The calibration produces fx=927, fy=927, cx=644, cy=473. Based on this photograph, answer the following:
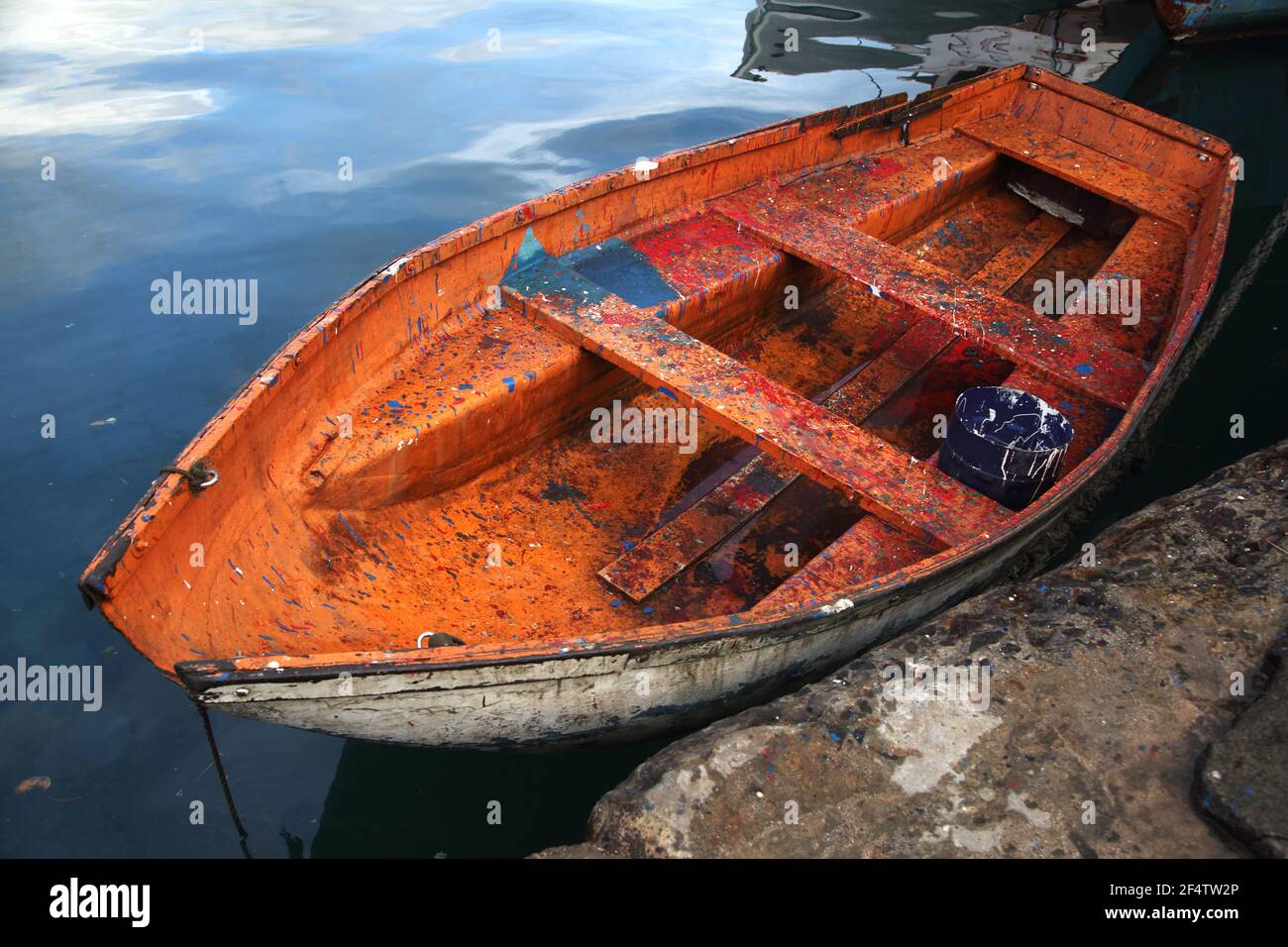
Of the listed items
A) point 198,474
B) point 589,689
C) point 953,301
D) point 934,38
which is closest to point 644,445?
point 953,301

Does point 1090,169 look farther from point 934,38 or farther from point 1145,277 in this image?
point 934,38

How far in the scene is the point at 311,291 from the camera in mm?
7445

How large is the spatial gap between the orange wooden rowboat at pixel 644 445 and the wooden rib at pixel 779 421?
16mm

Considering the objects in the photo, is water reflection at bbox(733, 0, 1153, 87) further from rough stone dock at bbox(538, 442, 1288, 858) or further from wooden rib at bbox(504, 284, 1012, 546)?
rough stone dock at bbox(538, 442, 1288, 858)

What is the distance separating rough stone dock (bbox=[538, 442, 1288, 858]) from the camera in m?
3.15

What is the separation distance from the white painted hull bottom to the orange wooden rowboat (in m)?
0.02

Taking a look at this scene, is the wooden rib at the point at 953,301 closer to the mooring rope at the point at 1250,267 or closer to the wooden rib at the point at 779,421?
the wooden rib at the point at 779,421

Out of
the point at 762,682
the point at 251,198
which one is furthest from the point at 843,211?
the point at 251,198

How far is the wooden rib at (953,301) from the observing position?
16.6 feet

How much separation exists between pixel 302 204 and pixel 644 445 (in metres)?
5.02

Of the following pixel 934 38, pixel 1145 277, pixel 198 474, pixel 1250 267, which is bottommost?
pixel 198 474

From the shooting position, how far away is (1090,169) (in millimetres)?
7250

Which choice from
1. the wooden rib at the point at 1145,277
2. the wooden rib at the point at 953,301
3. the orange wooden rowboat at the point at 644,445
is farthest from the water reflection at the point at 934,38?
the wooden rib at the point at 953,301
